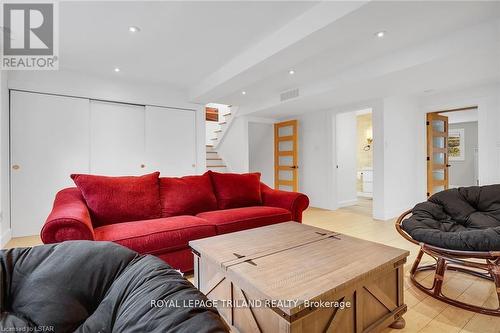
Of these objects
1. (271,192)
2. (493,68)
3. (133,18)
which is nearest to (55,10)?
(133,18)

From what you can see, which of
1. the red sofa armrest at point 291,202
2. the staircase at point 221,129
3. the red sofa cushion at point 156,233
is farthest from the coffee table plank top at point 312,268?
the staircase at point 221,129

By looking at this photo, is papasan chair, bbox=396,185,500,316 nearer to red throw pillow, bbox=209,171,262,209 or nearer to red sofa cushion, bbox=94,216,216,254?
red throw pillow, bbox=209,171,262,209

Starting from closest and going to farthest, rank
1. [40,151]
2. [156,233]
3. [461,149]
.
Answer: [156,233] < [40,151] < [461,149]

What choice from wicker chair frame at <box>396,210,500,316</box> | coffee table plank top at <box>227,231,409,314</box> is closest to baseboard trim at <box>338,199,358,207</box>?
wicker chair frame at <box>396,210,500,316</box>

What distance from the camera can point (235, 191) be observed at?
117 inches

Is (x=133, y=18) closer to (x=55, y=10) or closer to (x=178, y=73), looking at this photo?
(x=55, y=10)

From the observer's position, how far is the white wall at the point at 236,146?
19.1ft

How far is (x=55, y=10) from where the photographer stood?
2248mm

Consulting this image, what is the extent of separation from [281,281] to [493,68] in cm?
366

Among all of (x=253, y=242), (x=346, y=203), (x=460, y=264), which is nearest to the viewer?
(x=253, y=242)

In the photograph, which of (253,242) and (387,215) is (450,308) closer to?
(253,242)

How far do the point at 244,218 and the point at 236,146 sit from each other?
372cm

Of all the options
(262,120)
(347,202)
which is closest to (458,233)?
(347,202)

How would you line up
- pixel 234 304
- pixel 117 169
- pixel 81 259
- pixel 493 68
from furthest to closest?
pixel 117 169, pixel 493 68, pixel 234 304, pixel 81 259
